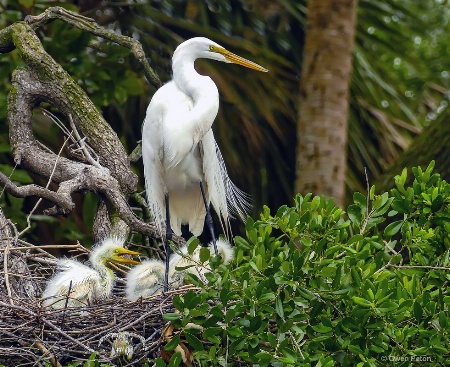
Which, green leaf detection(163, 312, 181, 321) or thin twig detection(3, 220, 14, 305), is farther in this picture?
thin twig detection(3, 220, 14, 305)

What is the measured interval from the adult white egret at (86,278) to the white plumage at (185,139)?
38 centimetres

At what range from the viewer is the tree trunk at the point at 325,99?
573 cm

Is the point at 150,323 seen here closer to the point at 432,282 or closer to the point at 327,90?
the point at 432,282

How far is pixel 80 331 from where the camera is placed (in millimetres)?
3766

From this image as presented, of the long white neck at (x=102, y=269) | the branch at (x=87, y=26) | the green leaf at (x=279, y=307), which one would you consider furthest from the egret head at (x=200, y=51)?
the green leaf at (x=279, y=307)

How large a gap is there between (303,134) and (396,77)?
228cm

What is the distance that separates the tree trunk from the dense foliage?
2.10 m

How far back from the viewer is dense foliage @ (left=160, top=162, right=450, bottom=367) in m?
3.31

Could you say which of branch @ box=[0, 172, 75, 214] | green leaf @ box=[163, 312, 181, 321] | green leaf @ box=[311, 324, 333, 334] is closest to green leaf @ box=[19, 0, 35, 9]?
branch @ box=[0, 172, 75, 214]

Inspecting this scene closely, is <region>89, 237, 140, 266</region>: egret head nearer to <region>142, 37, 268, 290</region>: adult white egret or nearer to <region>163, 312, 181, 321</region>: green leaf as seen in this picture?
<region>142, 37, 268, 290</region>: adult white egret

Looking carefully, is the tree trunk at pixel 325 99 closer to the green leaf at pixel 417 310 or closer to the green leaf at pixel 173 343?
the green leaf at pixel 417 310

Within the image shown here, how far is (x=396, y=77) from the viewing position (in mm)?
7922

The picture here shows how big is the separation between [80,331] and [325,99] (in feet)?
8.05

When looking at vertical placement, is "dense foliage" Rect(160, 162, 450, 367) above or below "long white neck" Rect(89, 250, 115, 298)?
above
